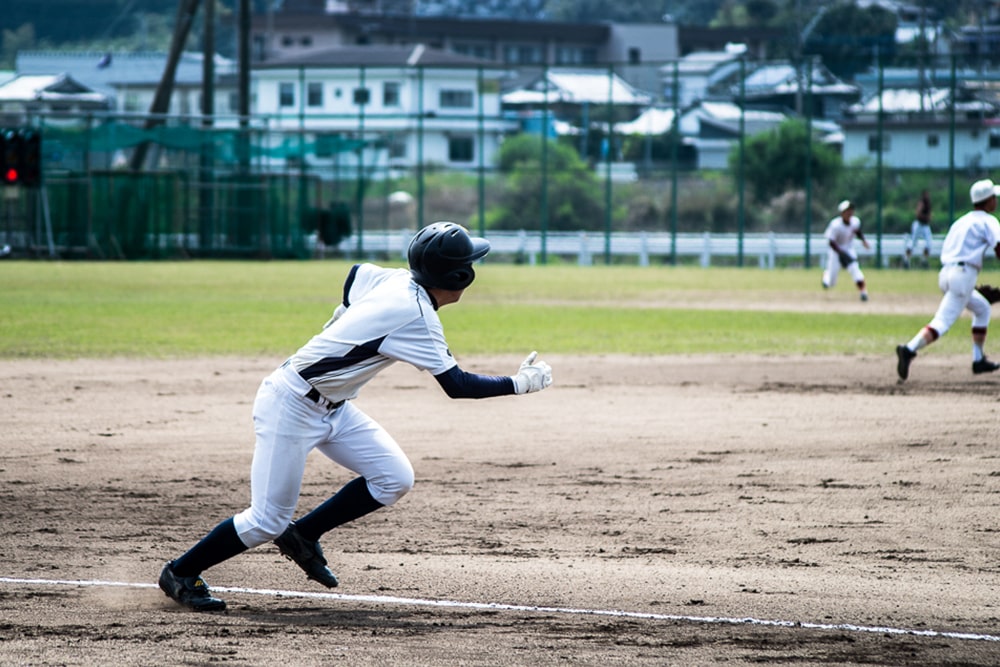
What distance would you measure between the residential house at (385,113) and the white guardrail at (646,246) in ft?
8.90

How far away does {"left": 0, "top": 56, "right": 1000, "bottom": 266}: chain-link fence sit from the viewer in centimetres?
3862

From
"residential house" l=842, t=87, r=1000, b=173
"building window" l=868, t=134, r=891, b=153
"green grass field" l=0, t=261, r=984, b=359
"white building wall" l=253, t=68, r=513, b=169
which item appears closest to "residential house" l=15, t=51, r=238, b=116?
"white building wall" l=253, t=68, r=513, b=169

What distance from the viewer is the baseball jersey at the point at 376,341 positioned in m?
5.66

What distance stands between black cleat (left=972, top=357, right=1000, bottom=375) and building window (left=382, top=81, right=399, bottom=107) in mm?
46833

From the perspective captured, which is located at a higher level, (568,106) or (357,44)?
(357,44)

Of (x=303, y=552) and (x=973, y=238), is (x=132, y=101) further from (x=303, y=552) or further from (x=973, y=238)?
(x=303, y=552)

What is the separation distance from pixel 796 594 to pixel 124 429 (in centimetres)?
689

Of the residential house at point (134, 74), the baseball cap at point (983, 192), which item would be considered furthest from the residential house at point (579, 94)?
the residential house at point (134, 74)

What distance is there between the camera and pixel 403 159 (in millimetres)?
50656

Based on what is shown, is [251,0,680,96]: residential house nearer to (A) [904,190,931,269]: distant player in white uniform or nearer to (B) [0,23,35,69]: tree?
(B) [0,23,35,69]: tree

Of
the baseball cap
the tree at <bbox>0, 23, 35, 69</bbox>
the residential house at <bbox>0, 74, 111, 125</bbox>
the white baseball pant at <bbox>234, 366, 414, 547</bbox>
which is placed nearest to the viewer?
the white baseball pant at <bbox>234, 366, 414, 547</bbox>

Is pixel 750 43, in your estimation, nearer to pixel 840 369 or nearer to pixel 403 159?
pixel 403 159

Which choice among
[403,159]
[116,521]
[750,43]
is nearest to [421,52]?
[403,159]

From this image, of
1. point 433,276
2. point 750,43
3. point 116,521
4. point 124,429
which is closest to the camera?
point 433,276
